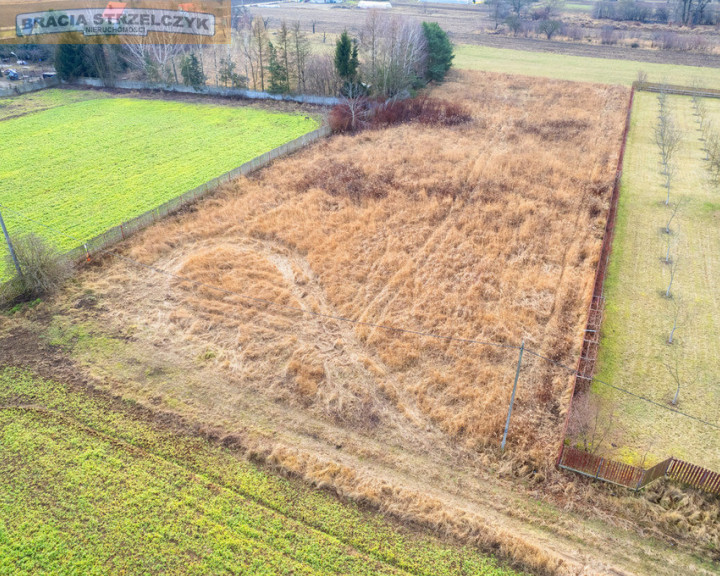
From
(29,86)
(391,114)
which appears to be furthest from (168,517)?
(29,86)

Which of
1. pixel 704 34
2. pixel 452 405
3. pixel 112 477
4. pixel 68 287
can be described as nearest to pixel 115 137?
pixel 68 287

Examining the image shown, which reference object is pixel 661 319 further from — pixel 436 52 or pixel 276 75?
pixel 436 52

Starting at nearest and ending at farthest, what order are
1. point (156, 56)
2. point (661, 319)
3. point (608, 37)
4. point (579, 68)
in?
point (661, 319), point (156, 56), point (579, 68), point (608, 37)

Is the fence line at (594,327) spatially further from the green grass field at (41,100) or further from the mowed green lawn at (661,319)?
the green grass field at (41,100)

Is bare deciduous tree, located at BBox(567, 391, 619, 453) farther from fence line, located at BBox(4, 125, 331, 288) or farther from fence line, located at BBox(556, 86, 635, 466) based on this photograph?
fence line, located at BBox(4, 125, 331, 288)

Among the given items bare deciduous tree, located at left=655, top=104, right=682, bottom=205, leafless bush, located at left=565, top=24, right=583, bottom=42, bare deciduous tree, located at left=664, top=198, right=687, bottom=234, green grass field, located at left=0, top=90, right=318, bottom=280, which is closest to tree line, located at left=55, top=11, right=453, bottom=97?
green grass field, located at left=0, top=90, right=318, bottom=280

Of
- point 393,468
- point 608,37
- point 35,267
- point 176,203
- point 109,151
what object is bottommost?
point 393,468

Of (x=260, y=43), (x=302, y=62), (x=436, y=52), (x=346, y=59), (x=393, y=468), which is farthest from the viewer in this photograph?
(x=436, y=52)
